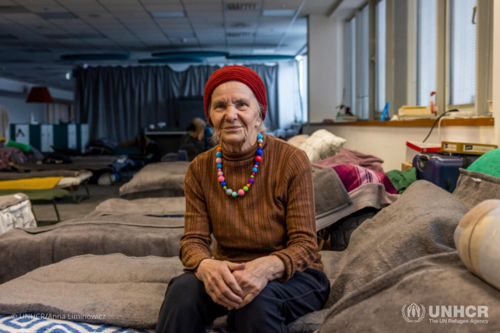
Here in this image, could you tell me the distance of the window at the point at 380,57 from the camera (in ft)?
22.1

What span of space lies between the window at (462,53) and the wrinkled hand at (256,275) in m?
2.89

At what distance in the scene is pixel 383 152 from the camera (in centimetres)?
520

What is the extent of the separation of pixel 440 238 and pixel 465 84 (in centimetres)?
298

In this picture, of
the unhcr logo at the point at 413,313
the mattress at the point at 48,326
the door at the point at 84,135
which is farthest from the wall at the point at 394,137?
the door at the point at 84,135

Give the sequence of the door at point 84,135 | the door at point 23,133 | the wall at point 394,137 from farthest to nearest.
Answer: the door at point 84,135, the door at point 23,133, the wall at point 394,137

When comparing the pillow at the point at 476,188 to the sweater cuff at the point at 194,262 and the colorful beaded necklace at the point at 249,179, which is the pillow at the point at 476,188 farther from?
the sweater cuff at the point at 194,262

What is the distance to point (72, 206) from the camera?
21.6ft

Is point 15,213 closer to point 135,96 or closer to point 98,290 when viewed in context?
point 98,290

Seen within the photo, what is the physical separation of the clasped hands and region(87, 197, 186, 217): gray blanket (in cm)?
195

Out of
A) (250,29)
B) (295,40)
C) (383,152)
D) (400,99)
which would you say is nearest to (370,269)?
(383,152)

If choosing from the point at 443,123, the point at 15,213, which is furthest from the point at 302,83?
the point at 15,213

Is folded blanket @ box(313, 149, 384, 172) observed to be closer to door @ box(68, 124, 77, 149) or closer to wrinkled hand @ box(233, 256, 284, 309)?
wrinkled hand @ box(233, 256, 284, 309)

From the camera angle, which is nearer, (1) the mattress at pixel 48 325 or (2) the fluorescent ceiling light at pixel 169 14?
(1) the mattress at pixel 48 325

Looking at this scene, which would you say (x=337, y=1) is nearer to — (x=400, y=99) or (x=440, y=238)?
(x=400, y=99)
